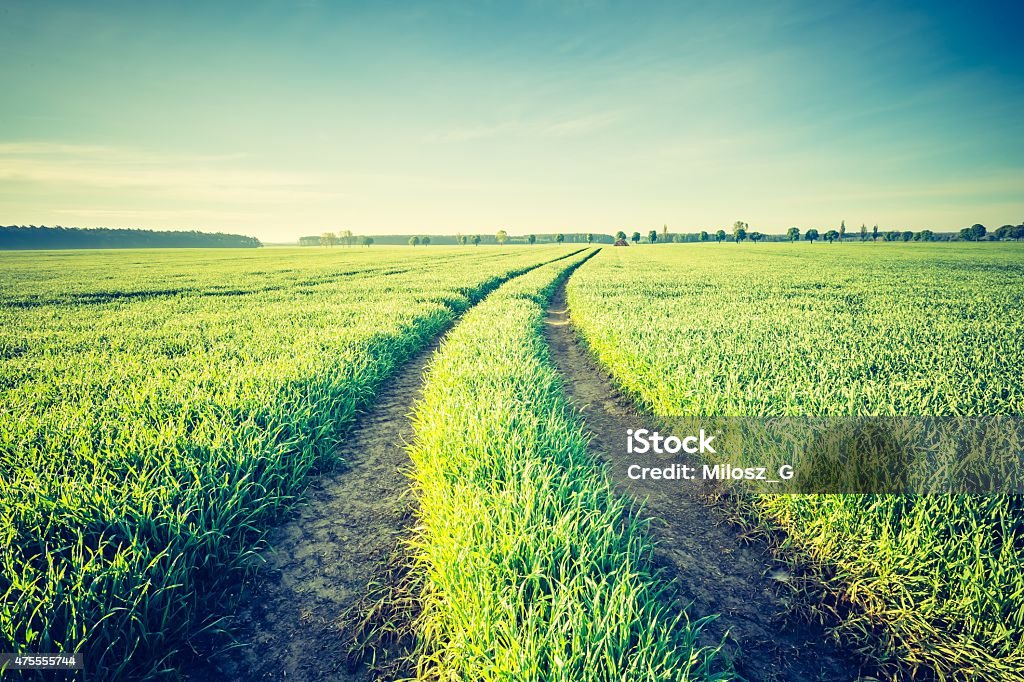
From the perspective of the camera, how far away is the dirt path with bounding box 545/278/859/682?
2656 mm

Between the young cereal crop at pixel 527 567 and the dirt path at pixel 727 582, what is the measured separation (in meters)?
0.27

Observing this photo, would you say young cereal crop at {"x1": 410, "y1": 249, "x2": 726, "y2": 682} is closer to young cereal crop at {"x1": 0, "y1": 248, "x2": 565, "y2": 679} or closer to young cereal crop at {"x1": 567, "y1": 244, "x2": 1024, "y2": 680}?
young cereal crop at {"x1": 567, "y1": 244, "x2": 1024, "y2": 680}

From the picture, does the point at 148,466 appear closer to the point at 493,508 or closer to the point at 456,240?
the point at 493,508

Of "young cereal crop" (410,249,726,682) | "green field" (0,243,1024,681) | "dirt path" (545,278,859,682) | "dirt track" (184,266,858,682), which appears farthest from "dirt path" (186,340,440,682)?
"dirt path" (545,278,859,682)

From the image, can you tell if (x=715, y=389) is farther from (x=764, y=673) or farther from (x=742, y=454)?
(x=764, y=673)

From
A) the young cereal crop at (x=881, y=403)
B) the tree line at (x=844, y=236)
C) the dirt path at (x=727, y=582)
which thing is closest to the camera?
the young cereal crop at (x=881, y=403)

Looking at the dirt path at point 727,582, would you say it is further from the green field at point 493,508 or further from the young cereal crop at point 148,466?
the young cereal crop at point 148,466

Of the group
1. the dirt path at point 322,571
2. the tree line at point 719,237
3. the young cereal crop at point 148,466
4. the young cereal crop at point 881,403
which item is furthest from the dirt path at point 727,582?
the tree line at point 719,237

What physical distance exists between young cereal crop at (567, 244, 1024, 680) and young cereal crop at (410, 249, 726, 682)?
1312 mm

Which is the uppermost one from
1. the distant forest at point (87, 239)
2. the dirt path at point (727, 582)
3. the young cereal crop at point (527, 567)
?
the distant forest at point (87, 239)

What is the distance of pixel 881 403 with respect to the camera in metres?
4.44

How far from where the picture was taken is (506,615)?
2.45 metres

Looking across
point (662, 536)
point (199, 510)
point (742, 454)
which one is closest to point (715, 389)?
point (742, 454)

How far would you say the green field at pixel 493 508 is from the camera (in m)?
2.40
